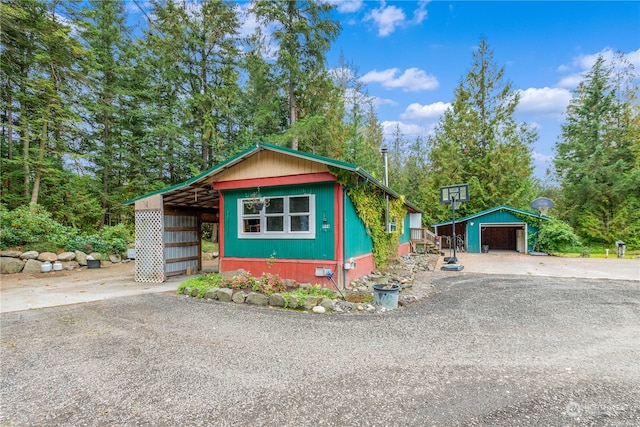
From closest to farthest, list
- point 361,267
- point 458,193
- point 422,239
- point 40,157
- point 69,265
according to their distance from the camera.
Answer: point 361,267 → point 69,265 → point 40,157 → point 458,193 → point 422,239

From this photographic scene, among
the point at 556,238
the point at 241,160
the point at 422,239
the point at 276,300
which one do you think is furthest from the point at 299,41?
the point at 556,238

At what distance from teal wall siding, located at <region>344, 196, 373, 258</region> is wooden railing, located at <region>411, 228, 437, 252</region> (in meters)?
9.63

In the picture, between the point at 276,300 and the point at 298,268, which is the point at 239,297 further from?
the point at 298,268

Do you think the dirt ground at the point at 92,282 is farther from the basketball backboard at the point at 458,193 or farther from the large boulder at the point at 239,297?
the basketball backboard at the point at 458,193

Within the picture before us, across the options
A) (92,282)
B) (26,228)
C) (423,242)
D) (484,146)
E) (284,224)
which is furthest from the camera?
(484,146)

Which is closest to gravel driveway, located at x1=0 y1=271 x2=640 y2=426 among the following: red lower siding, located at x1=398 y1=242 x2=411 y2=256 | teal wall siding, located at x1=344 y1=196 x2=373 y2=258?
teal wall siding, located at x1=344 y1=196 x2=373 y2=258

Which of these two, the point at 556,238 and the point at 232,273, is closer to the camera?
the point at 232,273

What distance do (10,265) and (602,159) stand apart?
28.6 meters

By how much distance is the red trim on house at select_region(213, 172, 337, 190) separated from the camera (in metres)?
6.77

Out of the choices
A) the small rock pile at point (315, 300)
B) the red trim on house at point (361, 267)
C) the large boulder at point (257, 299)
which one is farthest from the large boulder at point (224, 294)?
the red trim on house at point (361, 267)

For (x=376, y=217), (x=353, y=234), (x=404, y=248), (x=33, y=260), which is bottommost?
(x=404, y=248)

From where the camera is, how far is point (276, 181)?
724 centimetres

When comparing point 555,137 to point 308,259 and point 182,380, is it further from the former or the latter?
point 182,380

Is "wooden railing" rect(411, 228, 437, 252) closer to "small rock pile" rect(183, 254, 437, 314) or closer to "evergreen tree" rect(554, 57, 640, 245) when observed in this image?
"evergreen tree" rect(554, 57, 640, 245)
